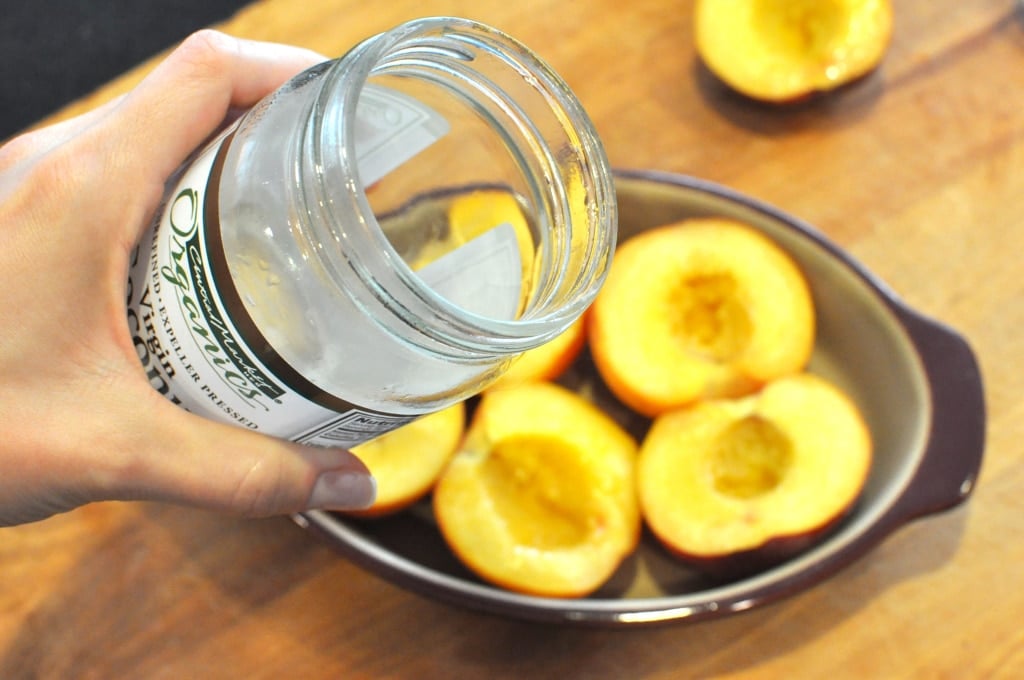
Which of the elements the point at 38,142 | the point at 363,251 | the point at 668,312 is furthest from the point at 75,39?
the point at 363,251

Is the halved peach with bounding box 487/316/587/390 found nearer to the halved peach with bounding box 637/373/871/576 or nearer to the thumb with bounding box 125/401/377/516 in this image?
the halved peach with bounding box 637/373/871/576

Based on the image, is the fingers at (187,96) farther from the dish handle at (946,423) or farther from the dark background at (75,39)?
the dark background at (75,39)

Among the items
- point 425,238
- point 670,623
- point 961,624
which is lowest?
point 961,624

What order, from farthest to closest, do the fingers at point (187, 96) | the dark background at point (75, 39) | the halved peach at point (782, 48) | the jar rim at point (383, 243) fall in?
the dark background at point (75, 39), the halved peach at point (782, 48), the fingers at point (187, 96), the jar rim at point (383, 243)

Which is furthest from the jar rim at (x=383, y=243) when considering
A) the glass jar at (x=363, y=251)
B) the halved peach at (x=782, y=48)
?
the halved peach at (x=782, y=48)

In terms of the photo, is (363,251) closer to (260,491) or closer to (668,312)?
(260,491)

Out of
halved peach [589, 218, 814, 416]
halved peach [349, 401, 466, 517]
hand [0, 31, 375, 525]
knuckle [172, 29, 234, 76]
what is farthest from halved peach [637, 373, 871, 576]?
knuckle [172, 29, 234, 76]

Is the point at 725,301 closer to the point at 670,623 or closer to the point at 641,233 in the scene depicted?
the point at 641,233

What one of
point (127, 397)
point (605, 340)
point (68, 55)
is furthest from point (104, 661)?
point (68, 55)
